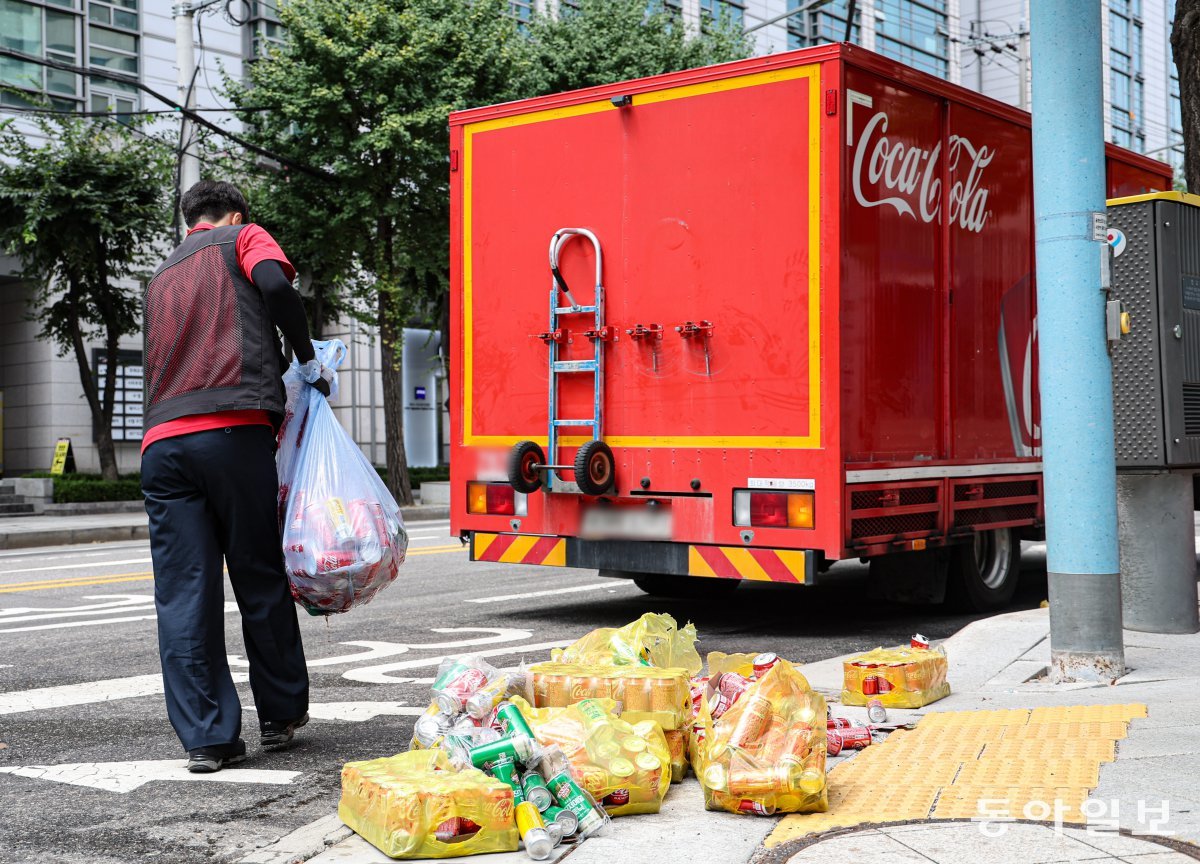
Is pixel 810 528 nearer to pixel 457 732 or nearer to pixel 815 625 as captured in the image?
pixel 815 625

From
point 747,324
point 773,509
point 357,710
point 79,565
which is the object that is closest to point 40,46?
point 79,565

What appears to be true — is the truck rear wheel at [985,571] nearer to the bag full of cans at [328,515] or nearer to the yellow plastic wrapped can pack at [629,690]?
the yellow plastic wrapped can pack at [629,690]

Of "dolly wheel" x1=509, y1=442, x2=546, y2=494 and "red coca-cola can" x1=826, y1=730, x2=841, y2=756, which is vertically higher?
"dolly wheel" x1=509, y1=442, x2=546, y2=494

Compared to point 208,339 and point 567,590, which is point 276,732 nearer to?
point 208,339

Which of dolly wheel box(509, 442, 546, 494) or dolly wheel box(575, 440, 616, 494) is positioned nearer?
dolly wheel box(575, 440, 616, 494)

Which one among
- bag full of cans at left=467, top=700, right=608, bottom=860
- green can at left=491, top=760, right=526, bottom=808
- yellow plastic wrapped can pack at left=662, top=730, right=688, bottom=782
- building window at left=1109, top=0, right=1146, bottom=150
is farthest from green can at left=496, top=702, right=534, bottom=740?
building window at left=1109, top=0, right=1146, bottom=150

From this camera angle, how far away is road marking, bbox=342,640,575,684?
6418 millimetres

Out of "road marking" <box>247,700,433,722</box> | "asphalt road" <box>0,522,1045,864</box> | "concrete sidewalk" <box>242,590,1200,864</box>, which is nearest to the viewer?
"concrete sidewalk" <box>242,590,1200,864</box>

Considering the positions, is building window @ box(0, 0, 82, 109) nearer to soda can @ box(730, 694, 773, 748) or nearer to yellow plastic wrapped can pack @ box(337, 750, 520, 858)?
yellow plastic wrapped can pack @ box(337, 750, 520, 858)

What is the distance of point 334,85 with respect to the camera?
2127 centimetres

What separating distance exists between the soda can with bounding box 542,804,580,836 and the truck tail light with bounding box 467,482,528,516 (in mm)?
4607

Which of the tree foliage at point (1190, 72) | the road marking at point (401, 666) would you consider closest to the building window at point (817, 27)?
the tree foliage at point (1190, 72)

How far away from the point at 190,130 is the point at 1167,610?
15.8 metres

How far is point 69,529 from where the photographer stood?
59.5 ft
